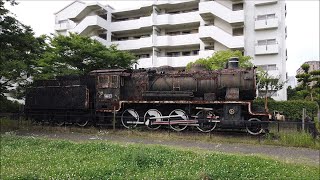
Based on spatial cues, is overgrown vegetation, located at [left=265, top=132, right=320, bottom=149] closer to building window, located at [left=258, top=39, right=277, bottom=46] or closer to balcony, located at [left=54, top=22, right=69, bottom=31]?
building window, located at [left=258, top=39, right=277, bottom=46]

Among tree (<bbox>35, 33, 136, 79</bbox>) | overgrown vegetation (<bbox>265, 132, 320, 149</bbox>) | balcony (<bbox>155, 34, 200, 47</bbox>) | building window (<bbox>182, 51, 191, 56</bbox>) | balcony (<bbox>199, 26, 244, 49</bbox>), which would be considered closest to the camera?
overgrown vegetation (<bbox>265, 132, 320, 149</bbox>)

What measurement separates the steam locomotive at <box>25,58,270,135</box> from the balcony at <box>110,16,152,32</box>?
24.2m

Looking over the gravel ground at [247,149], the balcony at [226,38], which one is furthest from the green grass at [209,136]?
the balcony at [226,38]

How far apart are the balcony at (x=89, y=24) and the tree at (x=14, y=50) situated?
71.5 ft

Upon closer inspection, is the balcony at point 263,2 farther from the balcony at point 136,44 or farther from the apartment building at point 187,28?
the balcony at point 136,44

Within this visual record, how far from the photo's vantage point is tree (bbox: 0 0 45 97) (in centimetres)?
1711

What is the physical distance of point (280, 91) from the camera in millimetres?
35219

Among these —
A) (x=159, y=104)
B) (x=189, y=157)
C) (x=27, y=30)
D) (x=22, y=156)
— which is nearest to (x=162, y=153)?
(x=189, y=157)

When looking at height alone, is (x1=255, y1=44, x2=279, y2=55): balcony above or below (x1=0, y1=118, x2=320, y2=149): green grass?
above

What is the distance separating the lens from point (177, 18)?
40562 millimetres

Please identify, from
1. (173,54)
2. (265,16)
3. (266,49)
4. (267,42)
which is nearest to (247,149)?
(266,49)

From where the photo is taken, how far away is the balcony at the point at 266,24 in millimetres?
35616

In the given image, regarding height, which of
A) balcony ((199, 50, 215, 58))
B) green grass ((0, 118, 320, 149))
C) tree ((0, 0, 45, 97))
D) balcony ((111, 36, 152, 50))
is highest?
balcony ((111, 36, 152, 50))

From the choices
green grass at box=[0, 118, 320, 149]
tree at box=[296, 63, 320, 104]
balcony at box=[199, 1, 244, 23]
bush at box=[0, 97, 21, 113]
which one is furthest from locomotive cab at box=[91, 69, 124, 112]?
tree at box=[296, 63, 320, 104]
